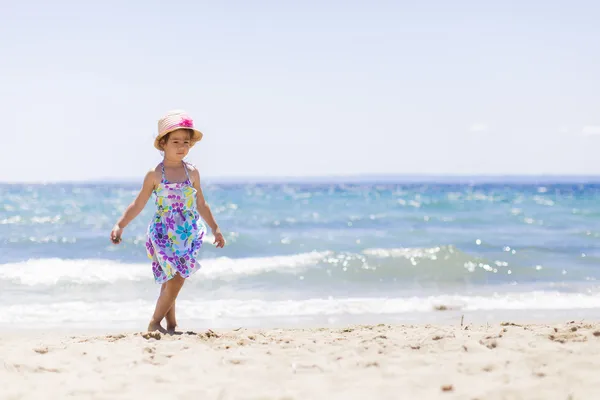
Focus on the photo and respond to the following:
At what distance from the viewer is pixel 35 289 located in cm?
846

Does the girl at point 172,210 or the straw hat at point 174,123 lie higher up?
the straw hat at point 174,123

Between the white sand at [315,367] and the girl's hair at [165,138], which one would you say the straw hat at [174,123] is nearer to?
the girl's hair at [165,138]

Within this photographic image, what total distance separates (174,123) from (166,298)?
134 cm

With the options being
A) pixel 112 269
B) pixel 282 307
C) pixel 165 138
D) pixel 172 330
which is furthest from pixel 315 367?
pixel 112 269

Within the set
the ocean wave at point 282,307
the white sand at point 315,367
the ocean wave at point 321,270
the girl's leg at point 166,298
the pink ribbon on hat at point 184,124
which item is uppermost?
the pink ribbon on hat at point 184,124

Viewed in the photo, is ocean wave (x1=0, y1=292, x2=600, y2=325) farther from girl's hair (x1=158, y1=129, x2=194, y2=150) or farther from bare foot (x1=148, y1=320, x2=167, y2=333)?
girl's hair (x1=158, y1=129, x2=194, y2=150)

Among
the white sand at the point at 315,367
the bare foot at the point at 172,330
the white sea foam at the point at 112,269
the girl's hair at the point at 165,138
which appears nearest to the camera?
the white sand at the point at 315,367

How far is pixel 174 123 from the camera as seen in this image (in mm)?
4676

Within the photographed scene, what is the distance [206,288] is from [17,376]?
5.15 meters

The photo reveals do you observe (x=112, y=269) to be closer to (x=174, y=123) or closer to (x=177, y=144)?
(x=177, y=144)

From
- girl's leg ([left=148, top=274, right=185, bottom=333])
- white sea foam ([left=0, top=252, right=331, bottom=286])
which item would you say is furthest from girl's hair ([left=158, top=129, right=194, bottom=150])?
white sea foam ([left=0, top=252, right=331, bottom=286])

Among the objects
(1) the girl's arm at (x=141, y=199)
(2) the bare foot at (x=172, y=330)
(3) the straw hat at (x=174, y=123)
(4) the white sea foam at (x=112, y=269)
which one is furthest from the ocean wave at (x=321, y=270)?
(3) the straw hat at (x=174, y=123)

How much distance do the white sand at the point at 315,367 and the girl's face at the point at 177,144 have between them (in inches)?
53.9

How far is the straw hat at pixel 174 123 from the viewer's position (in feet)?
15.3
